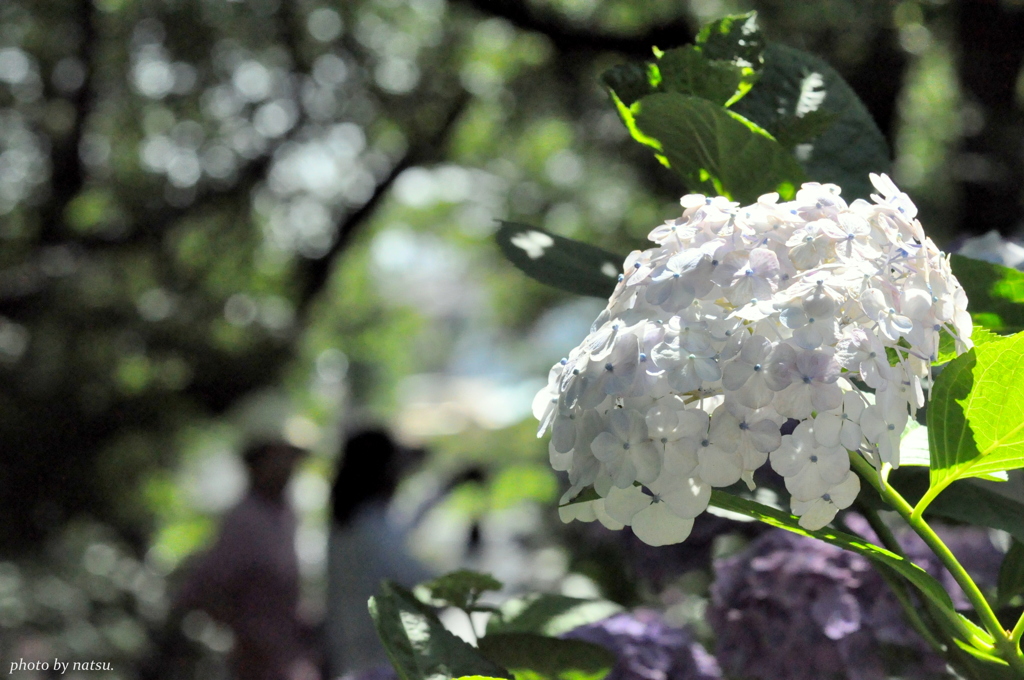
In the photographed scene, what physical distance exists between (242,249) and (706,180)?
4.09m

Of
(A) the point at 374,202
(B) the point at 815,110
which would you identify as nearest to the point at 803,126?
(B) the point at 815,110

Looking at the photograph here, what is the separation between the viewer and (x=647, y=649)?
70cm

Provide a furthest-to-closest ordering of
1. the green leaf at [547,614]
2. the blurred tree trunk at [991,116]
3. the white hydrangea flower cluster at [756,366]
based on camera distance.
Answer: the blurred tree trunk at [991,116]
the green leaf at [547,614]
the white hydrangea flower cluster at [756,366]

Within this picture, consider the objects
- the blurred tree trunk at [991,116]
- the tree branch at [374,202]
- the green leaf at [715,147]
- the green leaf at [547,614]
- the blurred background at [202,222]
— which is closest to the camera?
the green leaf at [715,147]

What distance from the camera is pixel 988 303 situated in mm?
579

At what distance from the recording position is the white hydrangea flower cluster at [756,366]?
379 mm

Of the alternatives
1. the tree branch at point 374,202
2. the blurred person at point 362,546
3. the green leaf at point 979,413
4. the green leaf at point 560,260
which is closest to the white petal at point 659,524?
the green leaf at point 979,413

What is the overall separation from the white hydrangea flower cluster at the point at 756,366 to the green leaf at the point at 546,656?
0.21m

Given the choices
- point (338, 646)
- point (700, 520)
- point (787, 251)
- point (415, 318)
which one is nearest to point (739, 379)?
point (787, 251)

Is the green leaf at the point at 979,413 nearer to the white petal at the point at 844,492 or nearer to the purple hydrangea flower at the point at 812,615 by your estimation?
the white petal at the point at 844,492

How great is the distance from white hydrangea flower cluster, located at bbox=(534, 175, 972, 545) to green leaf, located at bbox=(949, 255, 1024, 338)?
172 millimetres

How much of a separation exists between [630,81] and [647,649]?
1.40ft

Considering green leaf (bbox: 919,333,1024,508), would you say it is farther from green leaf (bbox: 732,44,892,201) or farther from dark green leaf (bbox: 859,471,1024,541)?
green leaf (bbox: 732,44,892,201)

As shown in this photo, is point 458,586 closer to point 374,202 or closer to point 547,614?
point 547,614
